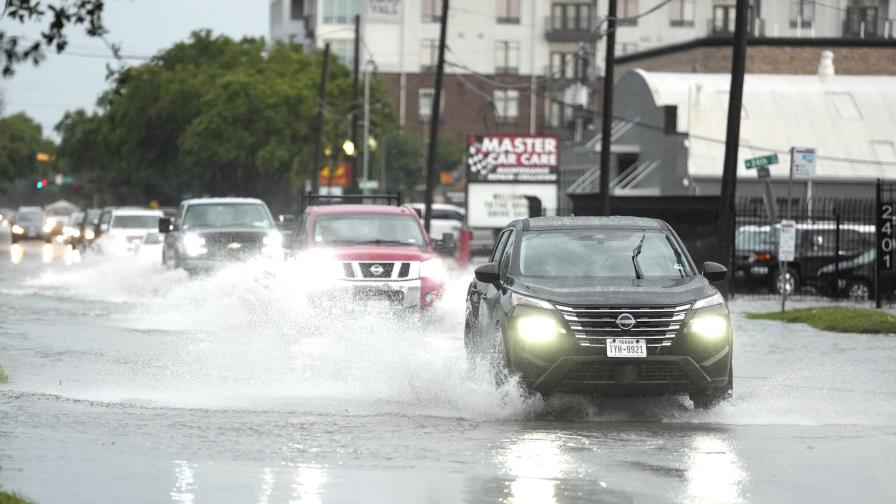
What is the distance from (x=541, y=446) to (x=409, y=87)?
4284 inches

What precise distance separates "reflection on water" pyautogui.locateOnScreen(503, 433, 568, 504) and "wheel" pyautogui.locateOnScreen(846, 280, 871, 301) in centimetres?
2653

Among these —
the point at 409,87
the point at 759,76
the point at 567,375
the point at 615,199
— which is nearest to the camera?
the point at 567,375

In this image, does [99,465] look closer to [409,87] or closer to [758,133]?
[758,133]

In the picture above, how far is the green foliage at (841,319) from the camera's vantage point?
27562 millimetres

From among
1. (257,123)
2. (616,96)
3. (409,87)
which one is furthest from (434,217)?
(409,87)

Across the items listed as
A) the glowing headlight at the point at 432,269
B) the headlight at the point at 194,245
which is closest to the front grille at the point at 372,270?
the glowing headlight at the point at 432,269

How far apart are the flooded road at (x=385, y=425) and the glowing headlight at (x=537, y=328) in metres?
0.52

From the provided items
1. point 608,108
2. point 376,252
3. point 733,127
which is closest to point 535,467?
point 376,252

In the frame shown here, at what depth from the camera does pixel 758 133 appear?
66500 millimetres

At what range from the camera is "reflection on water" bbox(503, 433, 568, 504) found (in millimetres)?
10398

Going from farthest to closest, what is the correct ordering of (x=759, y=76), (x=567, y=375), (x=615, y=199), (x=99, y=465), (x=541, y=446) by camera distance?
(x=759, y=76) → (x=615, y=199) → (x=567, y=375) → (x=541, y=446) → (x=99, y=465)

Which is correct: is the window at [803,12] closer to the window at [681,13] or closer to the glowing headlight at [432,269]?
the window at [681,13]

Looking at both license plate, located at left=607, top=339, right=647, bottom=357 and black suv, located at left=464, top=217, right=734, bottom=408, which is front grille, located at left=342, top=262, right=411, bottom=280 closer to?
black suv, located at left=464, top=217, right=734, bottom=408

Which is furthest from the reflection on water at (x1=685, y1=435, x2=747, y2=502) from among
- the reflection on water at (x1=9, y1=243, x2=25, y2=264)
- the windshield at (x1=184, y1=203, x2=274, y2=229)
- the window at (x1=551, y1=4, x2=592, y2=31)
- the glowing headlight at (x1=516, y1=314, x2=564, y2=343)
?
the window at (x1=551, y1=4, x2=592, y2=31)
